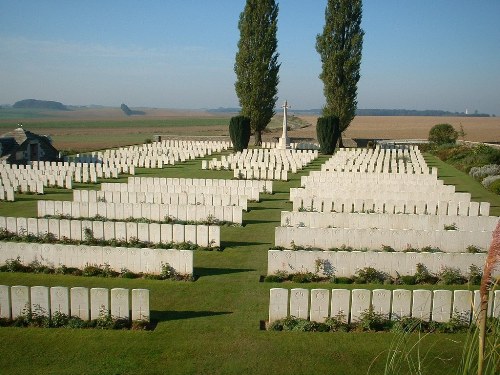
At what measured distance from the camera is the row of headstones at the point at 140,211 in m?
16.4

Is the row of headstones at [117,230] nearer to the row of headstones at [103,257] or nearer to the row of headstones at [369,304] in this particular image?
the row of headstones at [103,257]

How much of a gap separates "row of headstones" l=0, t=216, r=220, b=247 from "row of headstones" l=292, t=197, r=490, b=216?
4932 mm

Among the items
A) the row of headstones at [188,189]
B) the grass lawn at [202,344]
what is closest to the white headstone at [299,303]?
the grass lawn at [202,344]

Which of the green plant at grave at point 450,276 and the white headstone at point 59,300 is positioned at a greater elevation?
the white headstone at point 59,300

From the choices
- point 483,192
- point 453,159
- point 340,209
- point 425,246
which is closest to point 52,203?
point 340,209

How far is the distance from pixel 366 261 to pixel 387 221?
3.87 meters

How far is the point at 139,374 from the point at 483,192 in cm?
2143

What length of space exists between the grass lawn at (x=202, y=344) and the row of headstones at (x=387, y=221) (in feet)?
13.7

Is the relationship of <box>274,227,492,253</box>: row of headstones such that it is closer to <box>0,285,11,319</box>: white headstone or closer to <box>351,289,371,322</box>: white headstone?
<box>351,289,371,322</box>: white headstone

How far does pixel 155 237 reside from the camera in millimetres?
13492

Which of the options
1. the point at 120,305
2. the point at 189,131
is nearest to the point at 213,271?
the point at 120,305

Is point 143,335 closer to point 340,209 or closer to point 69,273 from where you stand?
point 69,273

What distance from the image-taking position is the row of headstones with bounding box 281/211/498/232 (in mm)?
15055

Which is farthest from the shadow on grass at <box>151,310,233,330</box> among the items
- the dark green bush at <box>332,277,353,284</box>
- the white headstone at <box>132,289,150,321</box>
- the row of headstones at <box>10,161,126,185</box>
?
the row of headstones at <box>10,161,126,185</box>
